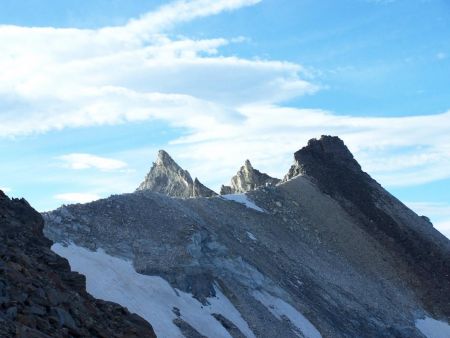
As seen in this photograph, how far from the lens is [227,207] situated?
51.5m

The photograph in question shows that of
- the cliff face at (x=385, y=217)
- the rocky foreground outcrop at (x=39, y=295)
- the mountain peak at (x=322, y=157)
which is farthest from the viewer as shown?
the mountain peak at (x=322, y=157)

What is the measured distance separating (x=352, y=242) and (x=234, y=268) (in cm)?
2066

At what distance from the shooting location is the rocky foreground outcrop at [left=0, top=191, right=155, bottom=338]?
55.1ft

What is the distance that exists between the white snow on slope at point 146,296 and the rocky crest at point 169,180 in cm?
3817

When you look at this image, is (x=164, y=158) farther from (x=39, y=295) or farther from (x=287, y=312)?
(x=39, y=295)

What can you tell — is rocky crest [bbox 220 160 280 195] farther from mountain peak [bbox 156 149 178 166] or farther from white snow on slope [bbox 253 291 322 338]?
white snow on slope [bbox 253 291 322 338]

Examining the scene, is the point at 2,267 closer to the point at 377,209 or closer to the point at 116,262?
the point at 116,262

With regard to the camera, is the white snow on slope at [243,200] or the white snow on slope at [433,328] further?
the white snow on slope at [243,200]

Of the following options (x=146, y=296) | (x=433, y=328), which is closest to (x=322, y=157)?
(x=433, y=328)

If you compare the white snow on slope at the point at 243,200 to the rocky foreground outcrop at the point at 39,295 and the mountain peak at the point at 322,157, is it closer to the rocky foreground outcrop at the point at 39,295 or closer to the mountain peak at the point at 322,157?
the mountain peak at the point at 322,157

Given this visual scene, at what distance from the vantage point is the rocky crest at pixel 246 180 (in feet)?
252

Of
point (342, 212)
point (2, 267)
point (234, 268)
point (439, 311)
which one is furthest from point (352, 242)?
point (2, 267)

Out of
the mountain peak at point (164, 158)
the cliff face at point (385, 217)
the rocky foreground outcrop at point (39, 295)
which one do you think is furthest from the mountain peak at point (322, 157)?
the rocky foreground outcrop at point (39, 295)

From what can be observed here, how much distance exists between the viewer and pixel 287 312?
124 feet
